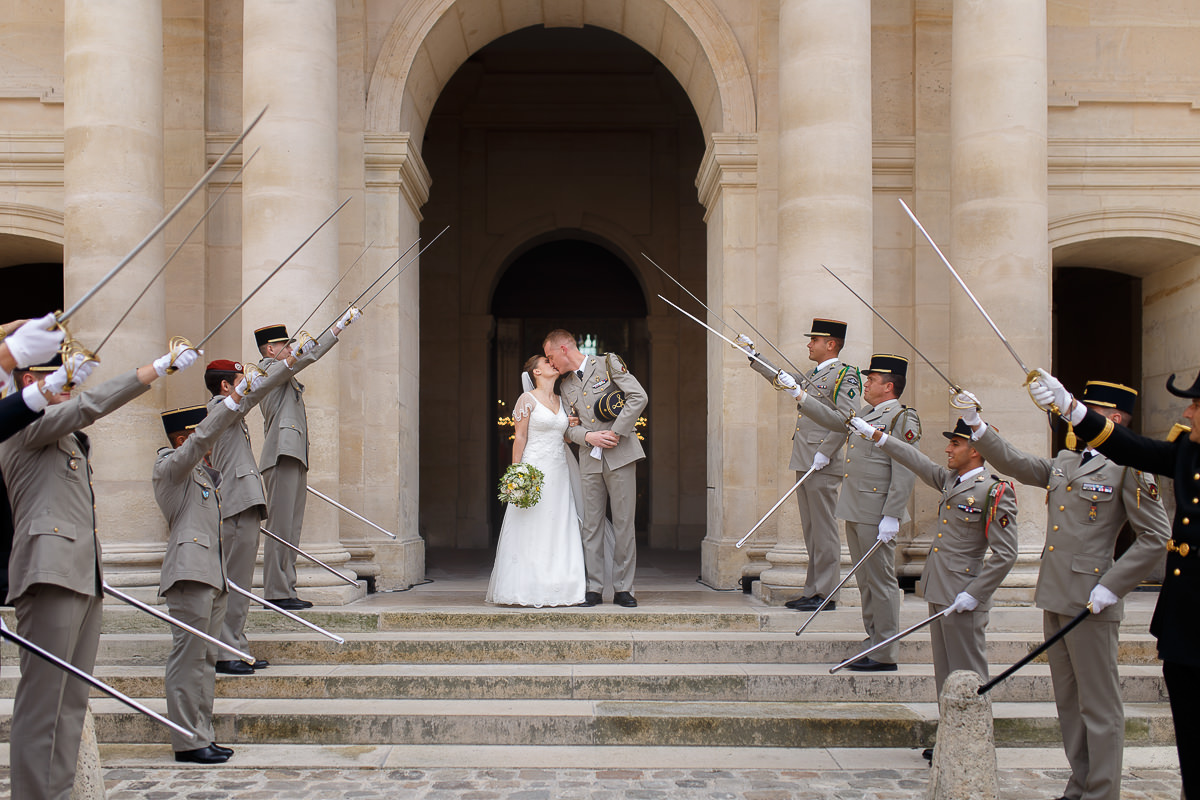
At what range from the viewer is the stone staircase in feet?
20.0

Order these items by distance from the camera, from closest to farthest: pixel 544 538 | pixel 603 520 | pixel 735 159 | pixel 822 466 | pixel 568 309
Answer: pixel 822 466 → pixel 544 538 → pixel 603 520 → pixel 735 159 → pixel 568 309

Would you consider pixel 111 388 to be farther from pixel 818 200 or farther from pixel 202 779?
pixel 818 200

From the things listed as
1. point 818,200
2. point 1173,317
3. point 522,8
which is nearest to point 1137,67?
point 1173,317

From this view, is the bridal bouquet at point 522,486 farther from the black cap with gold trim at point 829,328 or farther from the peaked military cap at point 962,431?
the peaked military cap at point 962,431

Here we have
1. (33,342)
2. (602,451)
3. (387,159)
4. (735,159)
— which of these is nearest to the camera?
(33,342)

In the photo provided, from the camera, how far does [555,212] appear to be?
16.8m

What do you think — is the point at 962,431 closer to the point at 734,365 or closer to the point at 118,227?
the point at 734,365

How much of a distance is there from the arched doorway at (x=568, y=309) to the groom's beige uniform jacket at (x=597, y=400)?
29.7ft

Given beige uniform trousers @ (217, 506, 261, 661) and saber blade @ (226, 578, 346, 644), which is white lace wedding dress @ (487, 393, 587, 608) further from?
beige uniform trousers @ (217, 506, 261, 661)

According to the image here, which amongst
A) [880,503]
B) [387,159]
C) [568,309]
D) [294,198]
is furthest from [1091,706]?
[568,309]

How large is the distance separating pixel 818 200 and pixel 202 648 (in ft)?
19.9

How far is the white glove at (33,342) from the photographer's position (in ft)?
12.5

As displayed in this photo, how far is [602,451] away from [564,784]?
3459 mm

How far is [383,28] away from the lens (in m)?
10.2
